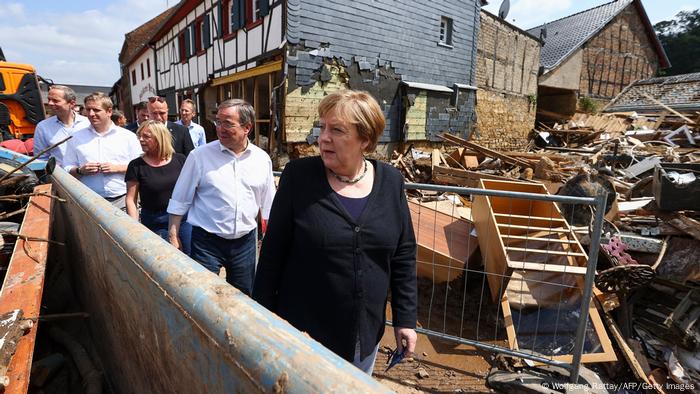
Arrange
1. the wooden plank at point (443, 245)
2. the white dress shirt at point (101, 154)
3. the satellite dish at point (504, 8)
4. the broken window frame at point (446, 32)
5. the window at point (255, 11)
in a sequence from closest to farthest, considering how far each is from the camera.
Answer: the white dress shirt at point (101, 154) → the wooden plank at point (443, 245) → the window at point (255, 11) → the broken window frame at point (446, 32) → the satellite dish at point (504, 8)

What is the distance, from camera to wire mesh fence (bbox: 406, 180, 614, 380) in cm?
312

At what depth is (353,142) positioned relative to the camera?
1.63 m

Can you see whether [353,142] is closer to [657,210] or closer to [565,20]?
[657,210]

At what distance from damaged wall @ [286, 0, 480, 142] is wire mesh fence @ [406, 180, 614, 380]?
628 cm

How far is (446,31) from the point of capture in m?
13.6

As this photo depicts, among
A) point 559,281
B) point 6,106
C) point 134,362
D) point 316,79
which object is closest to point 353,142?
point 134,362

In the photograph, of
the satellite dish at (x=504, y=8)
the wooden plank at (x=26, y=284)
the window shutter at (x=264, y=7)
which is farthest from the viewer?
the satellite dish at (x=504, y=8)

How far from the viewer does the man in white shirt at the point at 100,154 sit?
3.45 meters

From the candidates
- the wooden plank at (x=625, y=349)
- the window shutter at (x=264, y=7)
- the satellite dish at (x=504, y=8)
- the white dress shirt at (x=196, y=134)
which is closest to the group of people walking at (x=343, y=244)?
the wooden plank at (x=625, y=349)

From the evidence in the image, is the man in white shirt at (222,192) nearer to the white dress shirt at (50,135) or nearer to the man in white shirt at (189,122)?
the white dress shirt at (50,135)

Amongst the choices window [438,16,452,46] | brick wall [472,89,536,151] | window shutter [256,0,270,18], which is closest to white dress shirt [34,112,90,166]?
window shutter [256,0,270,18]

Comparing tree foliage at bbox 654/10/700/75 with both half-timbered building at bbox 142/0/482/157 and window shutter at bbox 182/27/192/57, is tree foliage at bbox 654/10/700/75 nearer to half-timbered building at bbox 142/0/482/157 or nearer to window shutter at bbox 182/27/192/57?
half-timbered building at bbox 142/0/482/157

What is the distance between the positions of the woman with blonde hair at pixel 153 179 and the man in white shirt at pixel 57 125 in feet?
4.78

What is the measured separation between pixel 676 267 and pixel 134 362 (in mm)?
5265
